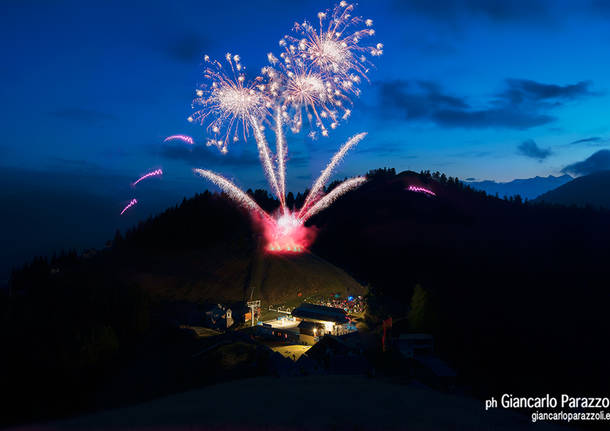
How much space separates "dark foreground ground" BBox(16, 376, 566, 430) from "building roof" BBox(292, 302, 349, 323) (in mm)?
20920

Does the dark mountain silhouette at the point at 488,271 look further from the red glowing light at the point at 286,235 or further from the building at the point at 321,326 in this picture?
the building at the point at 321,326

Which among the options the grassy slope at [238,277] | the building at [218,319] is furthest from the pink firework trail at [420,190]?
the building at [218,319]

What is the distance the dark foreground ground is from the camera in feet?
40.5

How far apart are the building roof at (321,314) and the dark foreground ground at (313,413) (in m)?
20.9

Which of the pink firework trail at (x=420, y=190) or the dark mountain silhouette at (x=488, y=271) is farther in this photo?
the pink firework trail at (x=420, y=190)

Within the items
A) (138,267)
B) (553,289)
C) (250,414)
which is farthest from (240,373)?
(553,289)

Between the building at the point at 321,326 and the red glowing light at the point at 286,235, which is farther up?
the red glowing light at the point at 286,235

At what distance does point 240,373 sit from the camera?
2458 centimetres

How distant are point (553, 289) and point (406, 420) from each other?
208ft

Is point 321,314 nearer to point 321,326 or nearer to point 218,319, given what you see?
point 321,326

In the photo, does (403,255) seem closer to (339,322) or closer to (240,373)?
(339,322)

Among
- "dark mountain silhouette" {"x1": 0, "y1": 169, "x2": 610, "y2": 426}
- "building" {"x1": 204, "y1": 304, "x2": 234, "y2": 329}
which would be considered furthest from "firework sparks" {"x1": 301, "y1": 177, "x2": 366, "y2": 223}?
"building" {"x1": 204, "y1": 304, "x2": 234, "y2": 329}

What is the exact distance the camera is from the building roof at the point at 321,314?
129ft

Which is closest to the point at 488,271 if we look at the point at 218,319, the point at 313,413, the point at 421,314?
the point at 421,314
